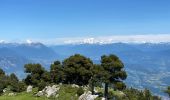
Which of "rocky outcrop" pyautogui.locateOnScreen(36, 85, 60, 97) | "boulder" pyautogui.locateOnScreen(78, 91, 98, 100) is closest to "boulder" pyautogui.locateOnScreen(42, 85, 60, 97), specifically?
"rocky outcrop" pyautogui.locateOnScreen(36, 85, 60, 97)

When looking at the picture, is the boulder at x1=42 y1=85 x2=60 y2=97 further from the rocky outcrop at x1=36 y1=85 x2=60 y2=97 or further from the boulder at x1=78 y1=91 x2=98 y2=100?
the boulder at x1=78 y1=91 x2=98 y2=100

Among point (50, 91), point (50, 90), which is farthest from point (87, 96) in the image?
point (50, 90)

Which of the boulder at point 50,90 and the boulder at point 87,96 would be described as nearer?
the boulder at point 87,96

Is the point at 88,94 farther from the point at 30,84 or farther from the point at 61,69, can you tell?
the point at 30,84

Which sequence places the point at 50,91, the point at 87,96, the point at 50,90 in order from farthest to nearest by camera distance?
the point at 50,90
the point at 50,91
the point at 87,96

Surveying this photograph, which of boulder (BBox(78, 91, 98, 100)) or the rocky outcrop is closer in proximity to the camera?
boulder (BBox(78, 91, 98, 100))

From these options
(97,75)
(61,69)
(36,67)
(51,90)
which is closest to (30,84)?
(36,67)

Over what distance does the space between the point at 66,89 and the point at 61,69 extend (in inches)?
830

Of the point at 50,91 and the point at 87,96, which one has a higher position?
the point at 87,96

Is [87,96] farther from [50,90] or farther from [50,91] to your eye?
[50,90]

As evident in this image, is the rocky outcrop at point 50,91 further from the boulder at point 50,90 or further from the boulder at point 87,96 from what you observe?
the boulder at point 87,96

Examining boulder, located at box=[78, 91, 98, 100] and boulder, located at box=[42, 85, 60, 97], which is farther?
boulder, located at box=[42, 85, 60, 97]

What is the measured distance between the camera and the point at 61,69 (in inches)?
4082

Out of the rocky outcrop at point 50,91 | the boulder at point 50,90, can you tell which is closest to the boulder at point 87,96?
the rocky outcrop at point 50,91
